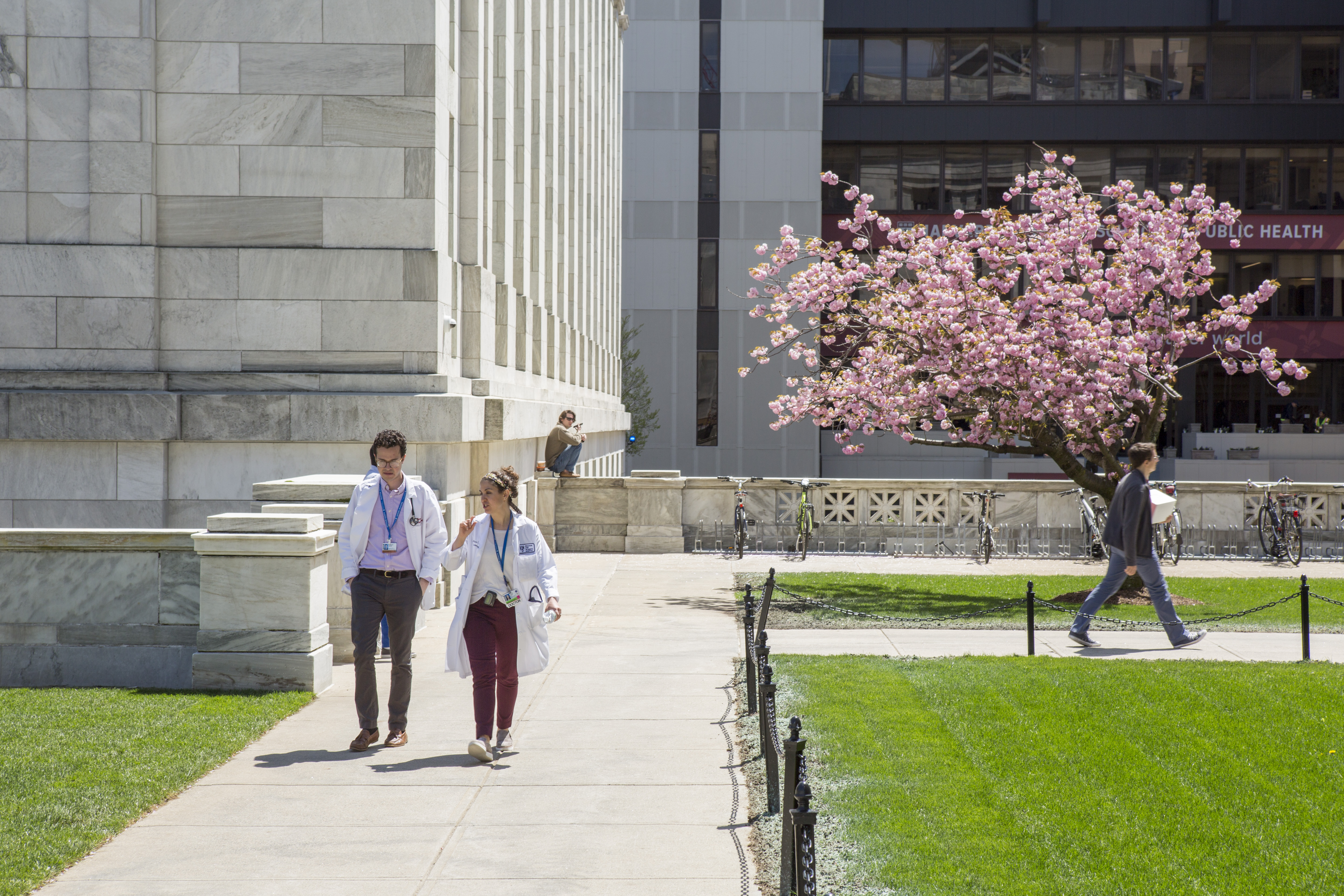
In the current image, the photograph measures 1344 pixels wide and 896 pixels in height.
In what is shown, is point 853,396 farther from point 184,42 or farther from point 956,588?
point 184,42

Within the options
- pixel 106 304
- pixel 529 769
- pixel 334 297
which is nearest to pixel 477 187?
pixel 334 297

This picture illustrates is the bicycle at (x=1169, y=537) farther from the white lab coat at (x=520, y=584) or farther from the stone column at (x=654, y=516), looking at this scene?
the white lab coat at (x=520, y=584)

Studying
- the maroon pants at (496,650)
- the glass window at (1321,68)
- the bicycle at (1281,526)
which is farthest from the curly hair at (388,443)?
the glass window at (1321,68)

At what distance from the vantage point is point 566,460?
2178 centimetres

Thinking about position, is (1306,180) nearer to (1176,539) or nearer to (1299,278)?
(1299,278)

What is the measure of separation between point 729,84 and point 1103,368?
95.9 ft

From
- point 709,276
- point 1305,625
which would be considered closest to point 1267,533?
point 1305,625

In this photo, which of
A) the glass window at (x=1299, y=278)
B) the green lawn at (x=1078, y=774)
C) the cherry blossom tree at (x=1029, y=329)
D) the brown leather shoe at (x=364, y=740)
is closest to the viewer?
the green lawn at (x=1078, y=774)

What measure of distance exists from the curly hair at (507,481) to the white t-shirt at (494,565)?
0.55 feet

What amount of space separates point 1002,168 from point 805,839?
138ft

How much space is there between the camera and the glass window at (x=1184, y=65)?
43.3 meters

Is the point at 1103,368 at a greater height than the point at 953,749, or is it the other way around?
the point at 1103,368

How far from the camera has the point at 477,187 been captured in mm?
17078

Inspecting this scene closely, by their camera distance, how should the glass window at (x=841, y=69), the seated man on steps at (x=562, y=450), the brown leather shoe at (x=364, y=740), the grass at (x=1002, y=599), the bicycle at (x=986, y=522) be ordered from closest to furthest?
1. the brown leather shoe at (x=364, y=740)
2. the grass at (x=1002, y=599)
3. the bicycle at (x=986, y=522)
4. the seated man on steps at (x=562, y=450)
5. the glass window at (x=841, y=69)
